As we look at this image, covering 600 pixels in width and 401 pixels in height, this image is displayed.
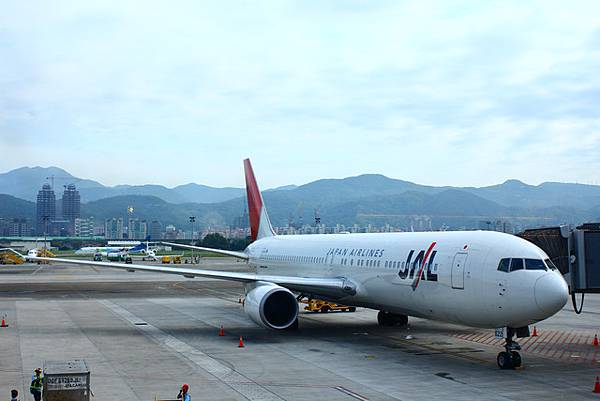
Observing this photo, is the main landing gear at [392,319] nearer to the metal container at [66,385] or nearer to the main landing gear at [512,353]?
the main landing gear at [512,353]

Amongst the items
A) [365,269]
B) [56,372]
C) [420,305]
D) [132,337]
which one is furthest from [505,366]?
[132,337]

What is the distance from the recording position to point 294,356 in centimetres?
2212

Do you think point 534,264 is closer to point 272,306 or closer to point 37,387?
point 272,306

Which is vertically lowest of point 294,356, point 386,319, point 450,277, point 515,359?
point 294,356

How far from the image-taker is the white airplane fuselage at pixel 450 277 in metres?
18.1

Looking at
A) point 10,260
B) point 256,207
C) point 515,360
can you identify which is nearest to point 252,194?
point 256,207

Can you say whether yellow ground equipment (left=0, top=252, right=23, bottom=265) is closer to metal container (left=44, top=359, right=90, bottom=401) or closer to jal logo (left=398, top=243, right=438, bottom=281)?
jal logo (left=398, top=243, right=438, bottom=281)

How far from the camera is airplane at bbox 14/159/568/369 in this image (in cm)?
1834

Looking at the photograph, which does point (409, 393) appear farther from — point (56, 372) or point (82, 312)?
point (82, 312)

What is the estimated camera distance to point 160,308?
1521 inches

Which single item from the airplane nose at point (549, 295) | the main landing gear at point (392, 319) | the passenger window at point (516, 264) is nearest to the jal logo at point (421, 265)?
the passenger window at point (516, 264)

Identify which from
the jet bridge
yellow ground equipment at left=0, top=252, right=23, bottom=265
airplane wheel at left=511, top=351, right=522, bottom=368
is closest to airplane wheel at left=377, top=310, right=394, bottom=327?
the jet bridge

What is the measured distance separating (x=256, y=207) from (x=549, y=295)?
2665 cm

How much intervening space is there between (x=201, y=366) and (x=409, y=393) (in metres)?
6.86
